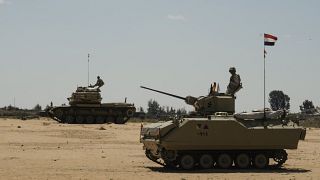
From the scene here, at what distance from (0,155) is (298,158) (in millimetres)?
13367

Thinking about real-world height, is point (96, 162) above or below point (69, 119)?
below

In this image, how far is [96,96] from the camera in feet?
203

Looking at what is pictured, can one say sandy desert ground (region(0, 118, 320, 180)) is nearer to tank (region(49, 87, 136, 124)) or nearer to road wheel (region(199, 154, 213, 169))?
road wheel (region(199, 154, 213, 169))

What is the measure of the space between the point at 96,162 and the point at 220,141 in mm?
5268

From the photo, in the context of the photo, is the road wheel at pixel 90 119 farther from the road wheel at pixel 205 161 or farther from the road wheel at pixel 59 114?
the road wheel at pixel 205 161

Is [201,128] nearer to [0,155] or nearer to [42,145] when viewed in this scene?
[0,155]

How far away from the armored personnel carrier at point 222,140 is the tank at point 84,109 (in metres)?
37.5

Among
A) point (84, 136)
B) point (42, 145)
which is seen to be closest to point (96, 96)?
point (84, 136)

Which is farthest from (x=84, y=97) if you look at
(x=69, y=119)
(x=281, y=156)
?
(x=281, y=156)

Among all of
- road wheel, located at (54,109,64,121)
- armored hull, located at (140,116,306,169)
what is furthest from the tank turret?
armored hull, located at (140,116,306,169)

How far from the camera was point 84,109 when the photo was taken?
6134 cm

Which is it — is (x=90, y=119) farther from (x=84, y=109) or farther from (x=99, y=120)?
(x=84, y=109)

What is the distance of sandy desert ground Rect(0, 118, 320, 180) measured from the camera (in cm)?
2088

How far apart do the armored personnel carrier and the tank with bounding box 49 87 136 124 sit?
1478 inches
